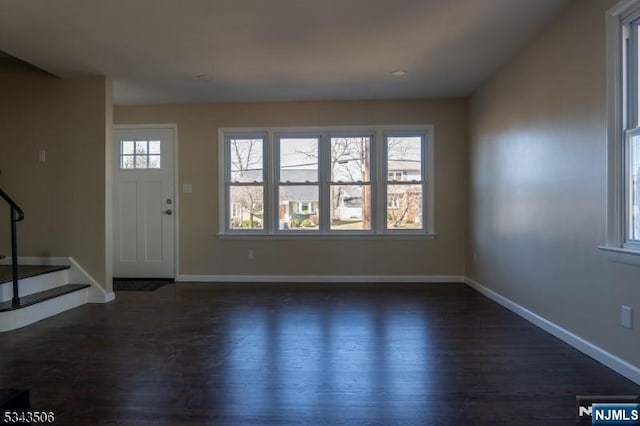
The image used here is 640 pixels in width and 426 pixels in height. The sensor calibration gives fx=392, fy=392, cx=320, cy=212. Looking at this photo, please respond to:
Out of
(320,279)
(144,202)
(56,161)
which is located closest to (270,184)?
(320,279)

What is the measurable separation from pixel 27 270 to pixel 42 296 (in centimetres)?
48

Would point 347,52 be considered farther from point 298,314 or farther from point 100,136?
point 100,136

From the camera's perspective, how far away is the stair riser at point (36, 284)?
3.58 metres

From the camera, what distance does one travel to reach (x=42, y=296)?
376cm

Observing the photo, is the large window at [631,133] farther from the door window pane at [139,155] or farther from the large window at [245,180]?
the door window pane at [139,155]

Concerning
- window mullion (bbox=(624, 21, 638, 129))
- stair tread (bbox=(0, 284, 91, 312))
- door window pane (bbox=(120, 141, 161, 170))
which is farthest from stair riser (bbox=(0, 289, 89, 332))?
window mullion (bbox=(624, 21, 638, 129))

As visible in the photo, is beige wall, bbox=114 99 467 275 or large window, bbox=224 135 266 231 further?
large window, bbox=224 135 266 231

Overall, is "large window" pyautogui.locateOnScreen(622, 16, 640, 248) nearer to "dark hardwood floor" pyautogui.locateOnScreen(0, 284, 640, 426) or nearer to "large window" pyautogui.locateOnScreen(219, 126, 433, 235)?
"dark hardwood floor" pyautogui.locateOnScreen(0, 284, 640, 426)

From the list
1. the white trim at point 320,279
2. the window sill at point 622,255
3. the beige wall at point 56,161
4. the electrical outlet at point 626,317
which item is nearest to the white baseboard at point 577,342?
the electrical outlet at point 626,317

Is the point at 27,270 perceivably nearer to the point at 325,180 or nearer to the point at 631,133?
the point at 325,180

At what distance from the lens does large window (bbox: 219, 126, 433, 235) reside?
5.43 metres

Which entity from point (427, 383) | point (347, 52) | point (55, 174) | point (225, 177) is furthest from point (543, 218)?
point (55, 174)

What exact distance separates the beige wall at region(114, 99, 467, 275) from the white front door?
184 millimetres

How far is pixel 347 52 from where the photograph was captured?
368 cm
